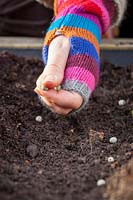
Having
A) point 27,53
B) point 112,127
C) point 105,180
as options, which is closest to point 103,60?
point 27,53

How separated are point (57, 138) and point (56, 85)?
0.22m

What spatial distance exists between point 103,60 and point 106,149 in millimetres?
632

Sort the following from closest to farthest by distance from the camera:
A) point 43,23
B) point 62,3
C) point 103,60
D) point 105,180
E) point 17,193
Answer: point 17,193 < point 105,180 < point 62,3 < point 103,60 < point 43,23

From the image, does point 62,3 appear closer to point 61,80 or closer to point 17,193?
point 61,80

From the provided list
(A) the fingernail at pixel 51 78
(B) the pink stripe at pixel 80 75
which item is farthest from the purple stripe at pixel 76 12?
(A) the fingernail at pixel 51 78

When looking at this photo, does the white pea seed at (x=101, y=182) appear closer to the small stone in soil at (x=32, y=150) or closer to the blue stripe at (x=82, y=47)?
the small stone in soil at (x=32, y=150)

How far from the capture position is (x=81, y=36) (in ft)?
4.65

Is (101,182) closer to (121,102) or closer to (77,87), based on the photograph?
(77,87)

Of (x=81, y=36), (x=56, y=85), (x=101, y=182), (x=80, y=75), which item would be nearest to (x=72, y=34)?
(x=81, y=36)

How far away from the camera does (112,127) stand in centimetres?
145

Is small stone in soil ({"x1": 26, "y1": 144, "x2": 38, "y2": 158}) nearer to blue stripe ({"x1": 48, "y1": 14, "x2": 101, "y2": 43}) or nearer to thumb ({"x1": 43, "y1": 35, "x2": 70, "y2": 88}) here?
thumb ({"x1": 43, "y1": 35, "x2": 70, "y2": 88})

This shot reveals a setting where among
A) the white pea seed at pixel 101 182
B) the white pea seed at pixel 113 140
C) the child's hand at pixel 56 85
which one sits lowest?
the white pea seed at pixel 101 182

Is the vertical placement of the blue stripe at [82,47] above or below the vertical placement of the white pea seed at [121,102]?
above

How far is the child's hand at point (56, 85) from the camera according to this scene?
1.18 m
